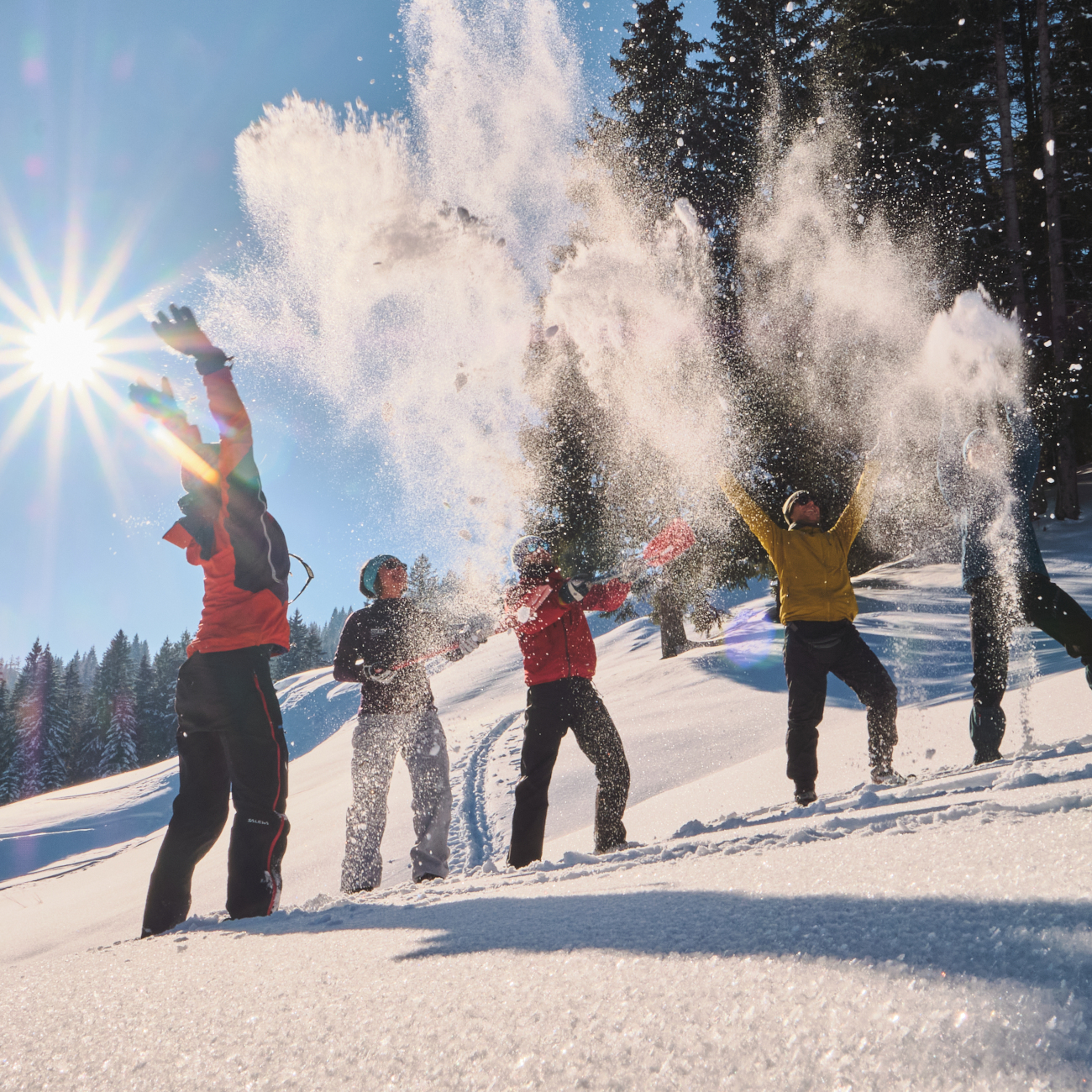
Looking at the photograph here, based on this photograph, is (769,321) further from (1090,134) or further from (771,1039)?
(771,1039)

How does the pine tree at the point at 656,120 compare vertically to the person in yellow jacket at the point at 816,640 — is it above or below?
above

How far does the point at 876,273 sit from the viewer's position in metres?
11.5

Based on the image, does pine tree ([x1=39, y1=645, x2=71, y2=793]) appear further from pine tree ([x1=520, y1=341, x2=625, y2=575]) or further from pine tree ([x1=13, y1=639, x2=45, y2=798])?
pine tree ([x1=520, y1=341, x2=625, y2=575])

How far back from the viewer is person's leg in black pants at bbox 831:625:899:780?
12.5 ft

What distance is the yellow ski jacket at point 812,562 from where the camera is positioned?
396cm

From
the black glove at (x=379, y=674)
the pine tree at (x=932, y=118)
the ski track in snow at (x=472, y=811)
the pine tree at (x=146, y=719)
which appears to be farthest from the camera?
the pine tree at (x=146, y=719)

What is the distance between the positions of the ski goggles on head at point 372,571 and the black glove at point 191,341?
5.93 feet

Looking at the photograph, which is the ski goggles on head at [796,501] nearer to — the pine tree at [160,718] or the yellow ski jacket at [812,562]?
the yellow ski jacket at [812,562]

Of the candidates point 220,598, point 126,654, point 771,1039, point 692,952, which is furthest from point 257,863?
point 126,654

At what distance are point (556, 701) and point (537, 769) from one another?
1.23ft

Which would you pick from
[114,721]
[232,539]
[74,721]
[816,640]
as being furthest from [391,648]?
[74,721]

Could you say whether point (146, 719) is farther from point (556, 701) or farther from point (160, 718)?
point (556, 701)

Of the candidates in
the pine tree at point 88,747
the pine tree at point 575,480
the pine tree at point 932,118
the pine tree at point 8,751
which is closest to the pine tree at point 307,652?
the pine tree at point 88,747

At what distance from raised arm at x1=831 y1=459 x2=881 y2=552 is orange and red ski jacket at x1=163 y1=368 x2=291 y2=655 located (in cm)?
318
